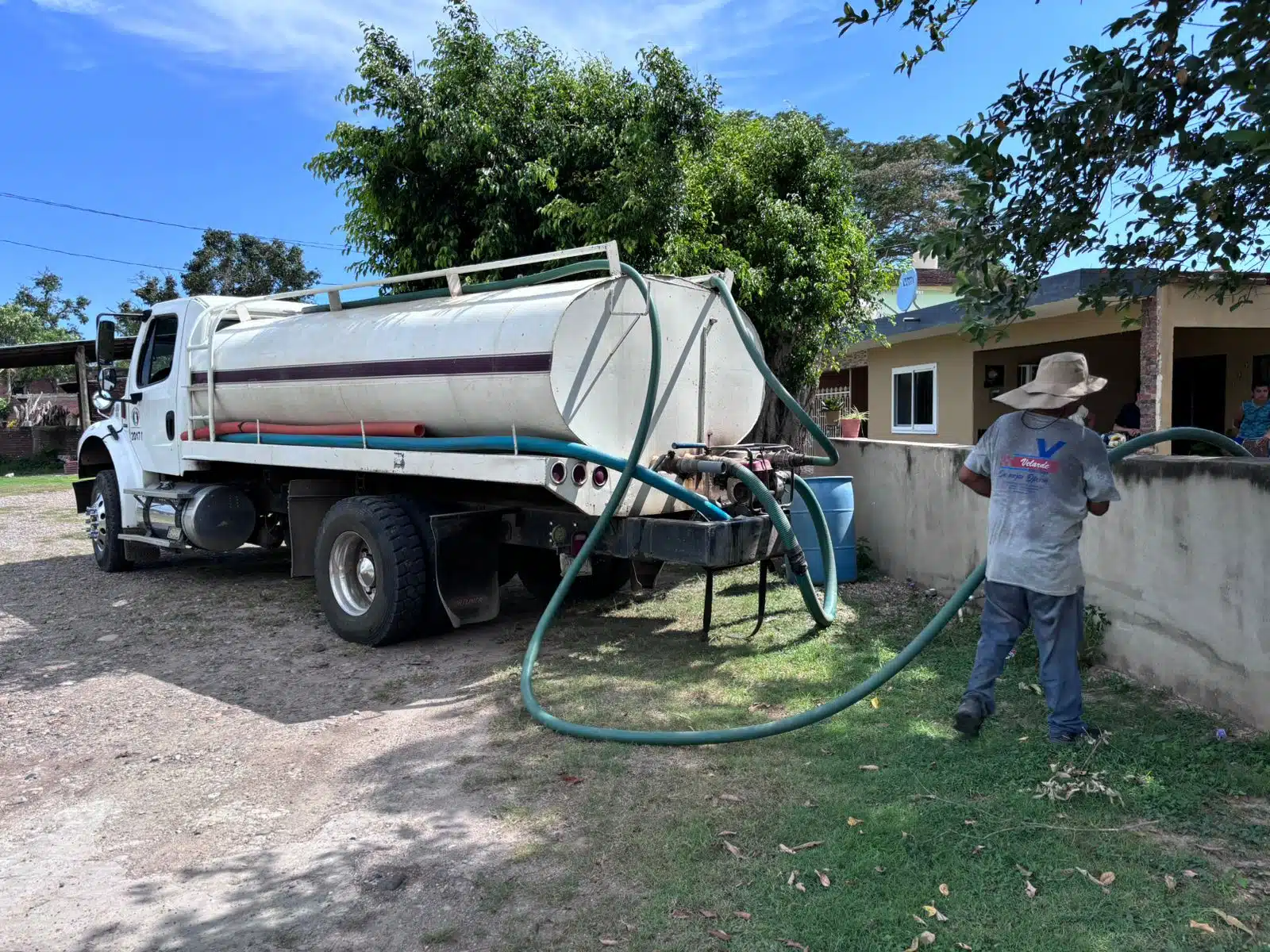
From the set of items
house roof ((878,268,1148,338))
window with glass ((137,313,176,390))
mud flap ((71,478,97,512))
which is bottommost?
mud flap ((71,478,97,512))

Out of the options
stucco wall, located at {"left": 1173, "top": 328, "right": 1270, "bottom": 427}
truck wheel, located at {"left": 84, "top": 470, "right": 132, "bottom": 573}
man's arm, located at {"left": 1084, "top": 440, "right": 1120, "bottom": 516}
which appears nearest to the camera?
man's arm, located at {"left": 1084, "top": 440, "right": 1120, "bottom": 516}

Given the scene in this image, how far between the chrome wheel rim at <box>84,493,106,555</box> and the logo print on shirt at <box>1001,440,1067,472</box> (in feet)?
30.7

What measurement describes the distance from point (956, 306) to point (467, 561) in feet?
17.2

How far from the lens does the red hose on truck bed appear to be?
6.52 metres

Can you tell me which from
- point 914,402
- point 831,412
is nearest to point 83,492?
point 914,402

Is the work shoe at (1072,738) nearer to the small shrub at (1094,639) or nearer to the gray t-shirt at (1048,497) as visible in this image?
the gray t-shirt at (1048,497)

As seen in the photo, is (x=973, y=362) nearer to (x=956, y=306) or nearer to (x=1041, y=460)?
(x=956, y=306)

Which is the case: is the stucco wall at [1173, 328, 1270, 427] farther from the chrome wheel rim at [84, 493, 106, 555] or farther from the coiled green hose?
the chrome wheel rim at [84, 493, 106, 555]

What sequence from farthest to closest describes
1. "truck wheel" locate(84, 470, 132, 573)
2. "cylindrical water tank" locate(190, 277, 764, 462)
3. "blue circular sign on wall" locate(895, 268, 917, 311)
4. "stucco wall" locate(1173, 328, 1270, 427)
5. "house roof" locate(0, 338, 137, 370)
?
1. "house roof" locate(0, 338, 137, 370)
2. "blue circular sign on wall" locate(895, 268, 917, 311)
3. "stucco wall" locate(1173, 328, 1270, 427)
4. "truck wheel" locate(84, 470, 132, 573)
5. "cylindrical water tank" locate(190, 277, 764, 462)

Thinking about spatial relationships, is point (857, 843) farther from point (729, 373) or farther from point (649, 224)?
point (649, 224)

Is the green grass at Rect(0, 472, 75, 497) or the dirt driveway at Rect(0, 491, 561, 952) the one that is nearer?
the dirt driveway at Rect(0, 491, 561, 952)

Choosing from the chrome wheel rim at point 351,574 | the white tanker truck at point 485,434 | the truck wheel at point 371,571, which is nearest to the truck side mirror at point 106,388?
the white tanker truck at point 485,434

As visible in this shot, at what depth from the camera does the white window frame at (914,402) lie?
16266 millimetres

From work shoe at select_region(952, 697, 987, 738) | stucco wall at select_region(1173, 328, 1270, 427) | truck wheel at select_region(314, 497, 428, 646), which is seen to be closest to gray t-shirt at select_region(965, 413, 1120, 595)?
work shoe at select_region(952, 697, 987, 738)
